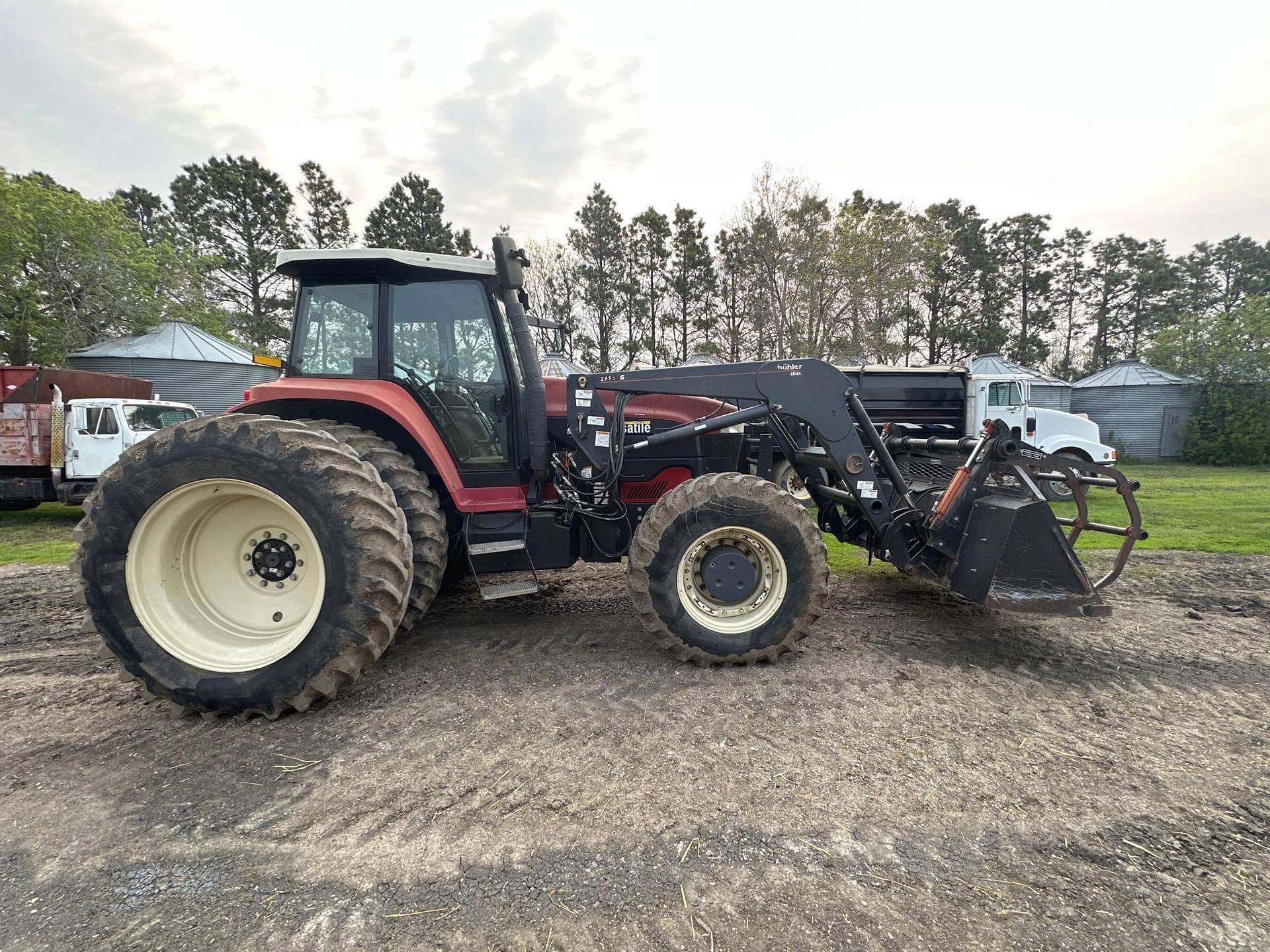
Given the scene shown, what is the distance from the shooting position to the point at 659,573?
3.24 m

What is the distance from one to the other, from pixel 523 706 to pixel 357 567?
1.06 metres

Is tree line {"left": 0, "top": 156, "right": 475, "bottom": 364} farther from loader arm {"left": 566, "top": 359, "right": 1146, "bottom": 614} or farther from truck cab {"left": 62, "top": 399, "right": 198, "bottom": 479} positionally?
loader arm {"left": 566, "top": 359, "right": 1146, "bottom": 614}

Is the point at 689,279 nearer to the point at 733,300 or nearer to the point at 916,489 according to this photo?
the point at 733,300

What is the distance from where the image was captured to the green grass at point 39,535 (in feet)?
20.9

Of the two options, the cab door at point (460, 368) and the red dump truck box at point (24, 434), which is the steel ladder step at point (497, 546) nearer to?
the cab door at point (460, 368)

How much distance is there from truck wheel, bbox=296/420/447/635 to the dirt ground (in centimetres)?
50

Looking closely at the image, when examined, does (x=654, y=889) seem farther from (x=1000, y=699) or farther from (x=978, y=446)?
(x=978, y=446)

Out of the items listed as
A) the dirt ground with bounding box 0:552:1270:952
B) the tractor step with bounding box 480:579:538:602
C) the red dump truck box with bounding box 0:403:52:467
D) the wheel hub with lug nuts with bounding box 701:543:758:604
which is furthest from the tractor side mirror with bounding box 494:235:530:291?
the red dump truck box with bounding box 0:403:52:467

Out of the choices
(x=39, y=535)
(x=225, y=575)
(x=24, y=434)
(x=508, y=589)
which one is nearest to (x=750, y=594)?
(x=508, y=589)

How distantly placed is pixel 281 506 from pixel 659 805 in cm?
224

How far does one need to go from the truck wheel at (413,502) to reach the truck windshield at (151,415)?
7.89 m

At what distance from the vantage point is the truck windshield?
9320mm

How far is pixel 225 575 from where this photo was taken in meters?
3.03

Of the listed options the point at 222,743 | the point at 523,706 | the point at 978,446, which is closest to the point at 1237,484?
the point at 978,446
